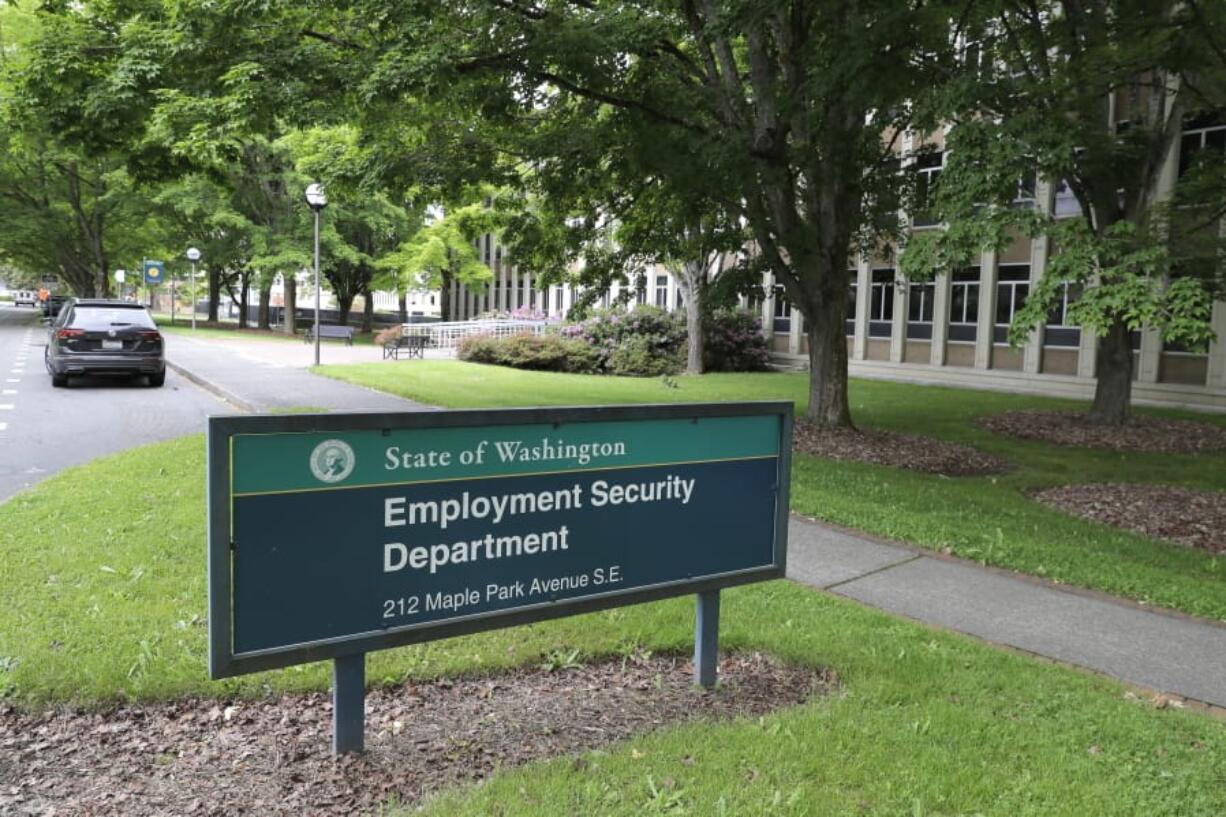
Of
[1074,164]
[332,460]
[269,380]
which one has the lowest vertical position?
[269,380]

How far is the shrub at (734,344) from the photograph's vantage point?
29.3m

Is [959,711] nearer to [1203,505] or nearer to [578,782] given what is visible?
[578,782]

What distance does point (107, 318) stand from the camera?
58.1ft

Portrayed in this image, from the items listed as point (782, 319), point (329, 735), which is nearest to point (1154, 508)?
point (329, 735)

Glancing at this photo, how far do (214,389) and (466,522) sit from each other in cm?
1597

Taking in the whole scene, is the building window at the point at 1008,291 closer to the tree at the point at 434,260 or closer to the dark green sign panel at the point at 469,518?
the tree at the point at 434,260

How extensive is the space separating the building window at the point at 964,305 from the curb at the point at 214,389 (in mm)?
20721

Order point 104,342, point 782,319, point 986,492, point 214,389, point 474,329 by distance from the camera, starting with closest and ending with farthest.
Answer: point 986,492
point 104,342
point 214,389
point 782,319
point 474,329

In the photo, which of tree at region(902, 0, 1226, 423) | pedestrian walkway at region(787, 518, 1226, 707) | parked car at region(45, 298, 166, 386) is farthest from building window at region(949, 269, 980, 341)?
pedestrian walkway at region(787, 518, 1226, 707)

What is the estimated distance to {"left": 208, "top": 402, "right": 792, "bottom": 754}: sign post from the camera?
297cm

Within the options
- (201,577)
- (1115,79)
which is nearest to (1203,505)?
(1115,79)

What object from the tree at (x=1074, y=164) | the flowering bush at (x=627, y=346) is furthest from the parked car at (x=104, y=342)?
the tree at (x=1074, y=164)

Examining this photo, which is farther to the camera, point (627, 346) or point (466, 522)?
point (627, 346)

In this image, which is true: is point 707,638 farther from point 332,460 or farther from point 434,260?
point 434,260
